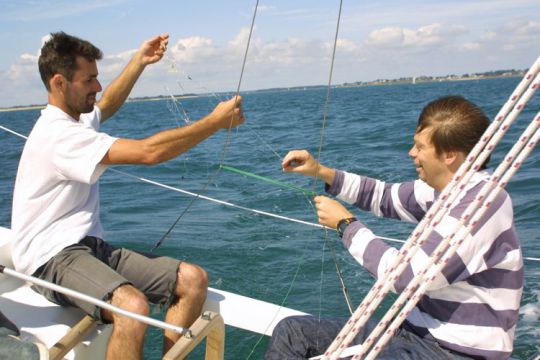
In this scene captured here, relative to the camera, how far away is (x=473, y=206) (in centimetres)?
145

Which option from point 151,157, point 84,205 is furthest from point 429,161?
point 84,205

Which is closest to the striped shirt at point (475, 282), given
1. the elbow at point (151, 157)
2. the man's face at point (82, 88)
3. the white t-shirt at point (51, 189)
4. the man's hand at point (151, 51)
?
the elbow at point (151, 157)

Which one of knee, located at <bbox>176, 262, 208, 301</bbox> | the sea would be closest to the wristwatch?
the sea

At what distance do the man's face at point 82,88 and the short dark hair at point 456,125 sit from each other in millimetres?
1526

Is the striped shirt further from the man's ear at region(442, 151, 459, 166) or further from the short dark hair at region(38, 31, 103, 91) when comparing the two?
the short dark hair at region(38, 31, 103, 91)

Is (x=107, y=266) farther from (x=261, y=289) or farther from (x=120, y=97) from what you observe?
(x=261, y=289)

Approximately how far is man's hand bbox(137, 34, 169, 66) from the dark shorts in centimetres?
123

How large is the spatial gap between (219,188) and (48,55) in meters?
6.12

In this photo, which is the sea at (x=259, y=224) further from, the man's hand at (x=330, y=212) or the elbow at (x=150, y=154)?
the elbow at (x=150, y=154)

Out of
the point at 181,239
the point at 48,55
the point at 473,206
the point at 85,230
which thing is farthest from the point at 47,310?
the point at 181,239

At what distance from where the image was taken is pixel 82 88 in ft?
8.07

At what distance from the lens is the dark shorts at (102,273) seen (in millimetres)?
2223

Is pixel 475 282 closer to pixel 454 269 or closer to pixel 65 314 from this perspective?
pixel 454 269

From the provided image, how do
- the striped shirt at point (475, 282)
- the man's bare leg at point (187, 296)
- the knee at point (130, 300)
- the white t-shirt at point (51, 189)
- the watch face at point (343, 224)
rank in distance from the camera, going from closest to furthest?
the striped shirt at point (475, 282) < the watch face at point (343, 224) < the knee at point (130, 300) < the white t-shirt at point (51, 189) < the man's bare leg at point (187, 296)
